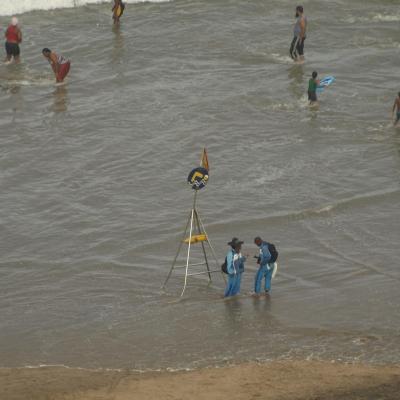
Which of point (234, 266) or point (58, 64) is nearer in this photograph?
point (234, 266)

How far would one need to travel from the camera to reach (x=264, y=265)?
14.1m

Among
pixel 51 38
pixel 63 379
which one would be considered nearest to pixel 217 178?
pixel 63 379

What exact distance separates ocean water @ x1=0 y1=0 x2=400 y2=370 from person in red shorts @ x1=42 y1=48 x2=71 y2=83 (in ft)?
1.30

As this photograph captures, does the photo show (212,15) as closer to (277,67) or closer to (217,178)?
(277,67)

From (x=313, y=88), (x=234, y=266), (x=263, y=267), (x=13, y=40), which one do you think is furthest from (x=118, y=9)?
(x=234, y=266)

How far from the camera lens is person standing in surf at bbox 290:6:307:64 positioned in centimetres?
2409

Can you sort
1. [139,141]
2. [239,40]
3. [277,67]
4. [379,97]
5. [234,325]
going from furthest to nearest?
[239,40] < [277,67] < [379,97] < [139,141] < [234,325]

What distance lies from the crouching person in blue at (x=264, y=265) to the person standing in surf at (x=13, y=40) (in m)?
12.7

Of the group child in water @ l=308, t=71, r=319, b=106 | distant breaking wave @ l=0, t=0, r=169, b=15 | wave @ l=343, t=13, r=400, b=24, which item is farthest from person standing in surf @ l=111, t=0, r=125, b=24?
child in water @ l=308, t=71, r=319, b=106

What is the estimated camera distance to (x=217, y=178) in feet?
61.9

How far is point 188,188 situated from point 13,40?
8.58 m

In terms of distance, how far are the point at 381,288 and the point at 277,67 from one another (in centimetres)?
1127

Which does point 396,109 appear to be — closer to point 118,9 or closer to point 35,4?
point 118,9

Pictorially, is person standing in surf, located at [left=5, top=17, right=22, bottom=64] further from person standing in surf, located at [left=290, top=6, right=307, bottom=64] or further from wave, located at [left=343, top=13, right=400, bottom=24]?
wave, located at [left=343, top=13, right=400, bottom=24]
